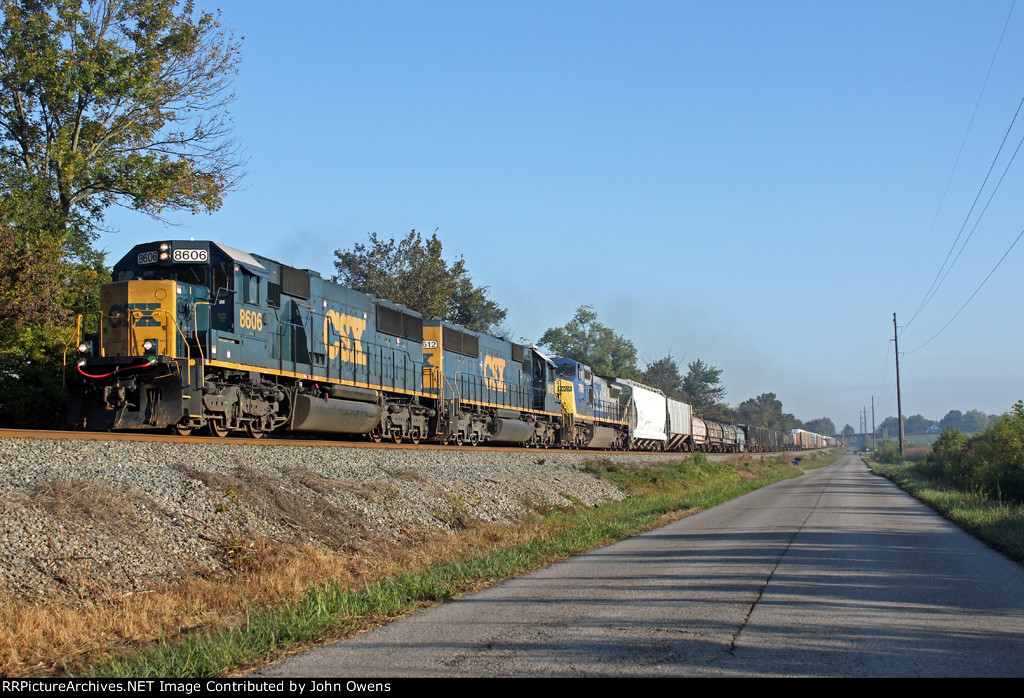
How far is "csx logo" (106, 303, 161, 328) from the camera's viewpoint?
14.8 m

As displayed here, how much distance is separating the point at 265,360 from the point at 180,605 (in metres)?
9.48

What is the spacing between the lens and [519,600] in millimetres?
7750

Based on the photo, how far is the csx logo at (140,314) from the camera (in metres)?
14.8

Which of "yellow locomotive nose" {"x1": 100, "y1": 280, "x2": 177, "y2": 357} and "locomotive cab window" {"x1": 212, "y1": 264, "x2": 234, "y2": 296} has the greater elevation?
"locomotive cab window" {"x1": 212, "y1": 264, "x2": 234, "y2": 296}

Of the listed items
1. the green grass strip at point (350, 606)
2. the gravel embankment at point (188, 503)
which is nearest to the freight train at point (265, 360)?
the gravel embankment at point (188, 503)

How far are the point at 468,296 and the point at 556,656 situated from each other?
50.1 meters

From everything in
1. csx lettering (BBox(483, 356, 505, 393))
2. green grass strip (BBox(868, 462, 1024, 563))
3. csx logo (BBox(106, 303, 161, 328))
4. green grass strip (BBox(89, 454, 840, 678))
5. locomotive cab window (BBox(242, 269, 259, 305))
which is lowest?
green grass strip (BBox(868, 462, 1024, 563))

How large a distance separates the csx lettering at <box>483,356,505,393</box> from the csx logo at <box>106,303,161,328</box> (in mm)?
13913

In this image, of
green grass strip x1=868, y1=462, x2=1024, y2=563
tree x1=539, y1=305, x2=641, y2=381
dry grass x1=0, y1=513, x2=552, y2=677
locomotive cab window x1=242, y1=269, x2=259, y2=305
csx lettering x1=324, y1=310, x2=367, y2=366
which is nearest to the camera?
dry grass x1=0, y1=513, x2=552, y2=677

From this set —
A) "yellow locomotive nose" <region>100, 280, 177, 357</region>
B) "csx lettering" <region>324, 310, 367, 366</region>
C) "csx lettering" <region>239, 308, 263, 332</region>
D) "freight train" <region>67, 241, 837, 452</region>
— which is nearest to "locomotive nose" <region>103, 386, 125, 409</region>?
"freight train" <region>67, 241, 837, 452</region>

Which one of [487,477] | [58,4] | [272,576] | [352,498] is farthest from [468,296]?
[272,576]

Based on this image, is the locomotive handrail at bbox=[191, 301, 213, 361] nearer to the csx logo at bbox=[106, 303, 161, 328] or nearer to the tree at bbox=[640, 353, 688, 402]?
the csx logo at bbox=[106, 303, 161, 328]

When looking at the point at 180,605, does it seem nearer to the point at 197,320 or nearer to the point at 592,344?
the point at 197,320

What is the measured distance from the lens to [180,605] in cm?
762
